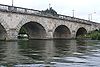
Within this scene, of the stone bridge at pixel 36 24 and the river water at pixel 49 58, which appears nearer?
the river water at pixel 49 58

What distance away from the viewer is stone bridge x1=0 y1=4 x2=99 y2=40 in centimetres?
4590

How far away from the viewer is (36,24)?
55.3 m

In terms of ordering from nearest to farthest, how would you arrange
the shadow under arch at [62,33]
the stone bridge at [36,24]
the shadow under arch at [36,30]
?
the stone bridge at [36,24] < the shadow under arch at [36,30] < the shadow under arch at [62,33]

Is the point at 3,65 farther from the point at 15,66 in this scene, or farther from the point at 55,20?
the point at 55,20

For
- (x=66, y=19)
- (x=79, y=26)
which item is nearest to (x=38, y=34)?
(x=66, y=19)

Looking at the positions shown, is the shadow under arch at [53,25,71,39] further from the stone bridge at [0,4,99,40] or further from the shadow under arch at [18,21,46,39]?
the shadow under arch at [18,21,46,39]

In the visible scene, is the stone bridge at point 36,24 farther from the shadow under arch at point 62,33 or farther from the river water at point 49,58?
the river water at point 49,58

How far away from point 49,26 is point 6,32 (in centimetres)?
1350

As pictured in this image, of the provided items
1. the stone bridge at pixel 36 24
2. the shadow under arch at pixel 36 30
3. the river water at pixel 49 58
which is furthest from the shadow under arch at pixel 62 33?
the river water at pixel 49 58

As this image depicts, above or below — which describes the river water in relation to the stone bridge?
below

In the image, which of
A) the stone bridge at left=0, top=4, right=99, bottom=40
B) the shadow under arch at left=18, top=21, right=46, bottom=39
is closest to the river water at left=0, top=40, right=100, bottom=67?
the stone bridge at left=0, top=4, right=99, bottom=40

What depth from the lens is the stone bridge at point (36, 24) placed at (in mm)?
45897

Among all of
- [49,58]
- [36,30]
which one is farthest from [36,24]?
[49,58]

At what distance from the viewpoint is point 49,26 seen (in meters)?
57.1
